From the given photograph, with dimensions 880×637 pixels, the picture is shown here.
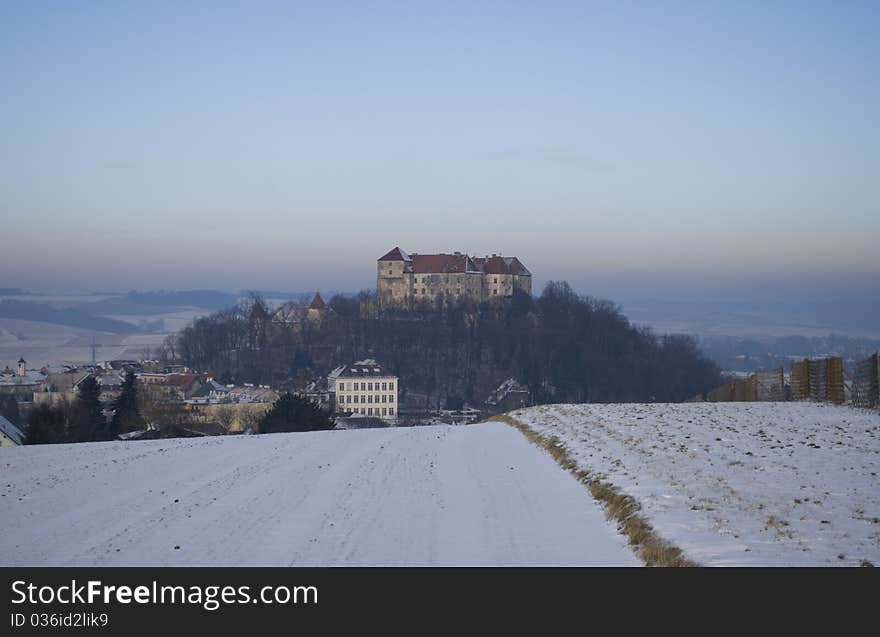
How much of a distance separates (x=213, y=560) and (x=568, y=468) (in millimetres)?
7988

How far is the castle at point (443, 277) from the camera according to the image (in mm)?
175125

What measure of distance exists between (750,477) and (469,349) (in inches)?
5211

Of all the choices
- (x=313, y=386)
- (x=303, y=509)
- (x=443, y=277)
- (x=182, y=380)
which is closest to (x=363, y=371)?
(x=313, y=386)

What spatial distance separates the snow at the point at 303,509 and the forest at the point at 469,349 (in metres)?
97.7

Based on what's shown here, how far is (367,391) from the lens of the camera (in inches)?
4653

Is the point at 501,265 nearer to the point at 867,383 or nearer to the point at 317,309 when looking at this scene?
the point at 317,309

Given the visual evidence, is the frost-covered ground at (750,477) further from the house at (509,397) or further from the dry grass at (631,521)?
the house at (509,397)

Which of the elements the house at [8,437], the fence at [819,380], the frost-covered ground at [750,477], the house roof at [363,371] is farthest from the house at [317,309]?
the frost-covered ground at [750,477]

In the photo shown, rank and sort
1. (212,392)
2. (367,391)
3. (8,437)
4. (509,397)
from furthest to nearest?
(509,397), (367,391), (212,392), (8,437)

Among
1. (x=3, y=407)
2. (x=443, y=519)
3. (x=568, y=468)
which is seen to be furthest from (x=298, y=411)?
(x=3, y=407)

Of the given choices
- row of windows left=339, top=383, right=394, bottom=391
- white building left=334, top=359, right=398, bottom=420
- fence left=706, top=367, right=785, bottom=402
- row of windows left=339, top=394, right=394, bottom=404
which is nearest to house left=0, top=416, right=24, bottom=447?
fence left=706, top=367, right=785, bottom=402
